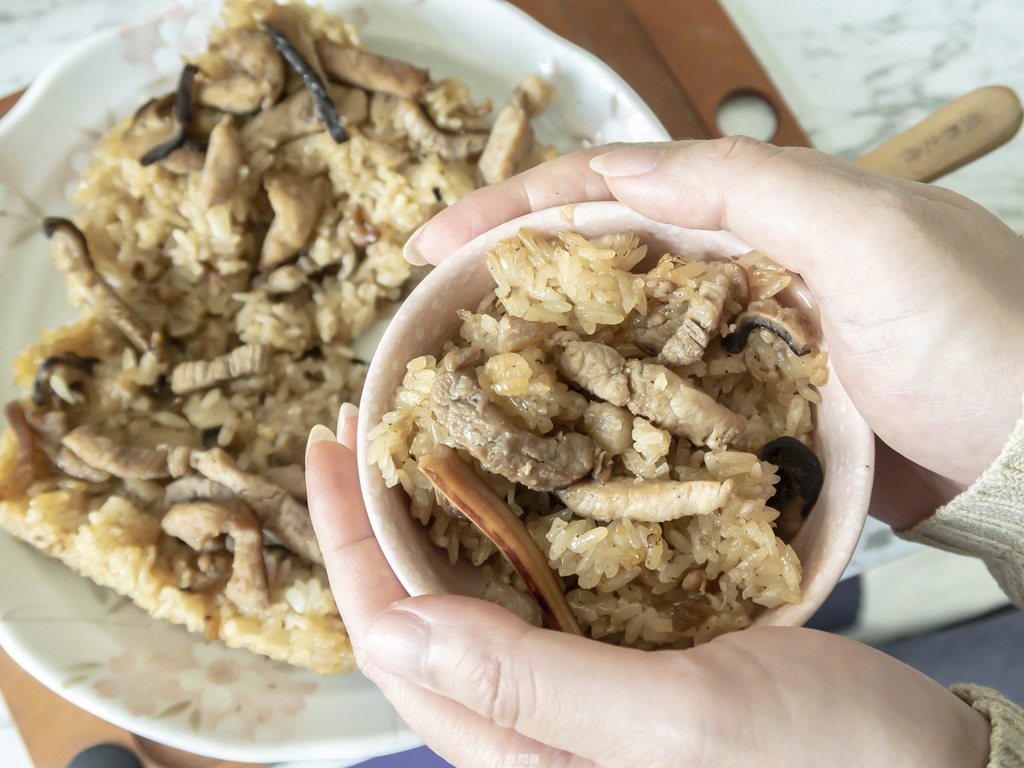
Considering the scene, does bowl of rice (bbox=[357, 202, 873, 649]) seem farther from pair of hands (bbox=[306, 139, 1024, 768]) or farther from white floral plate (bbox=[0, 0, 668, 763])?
white floral plate (bbox=[0, 0, 668, 763])

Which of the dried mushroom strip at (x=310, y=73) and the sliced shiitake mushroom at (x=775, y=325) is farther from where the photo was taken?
the dried mushroom strip at (x=310, y=73)

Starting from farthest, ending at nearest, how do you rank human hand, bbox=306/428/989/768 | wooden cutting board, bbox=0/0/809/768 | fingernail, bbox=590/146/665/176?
1. wooden cutting board, bbox=0/0/809/768
2. fingernail, bbox=590/146/665/176
3. human hand, bbox=306/428/989/768

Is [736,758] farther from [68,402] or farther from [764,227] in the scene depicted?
[68,402]

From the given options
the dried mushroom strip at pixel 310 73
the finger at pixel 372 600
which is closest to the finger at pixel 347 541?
the finger at pixel 372 600

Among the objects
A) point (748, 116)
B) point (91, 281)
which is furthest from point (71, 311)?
point (748, 116)

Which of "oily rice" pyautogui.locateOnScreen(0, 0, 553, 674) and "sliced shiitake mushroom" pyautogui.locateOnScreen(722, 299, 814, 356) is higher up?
"oily rice" pyautogui.locateOnScreen(0, 0, 553, 674)

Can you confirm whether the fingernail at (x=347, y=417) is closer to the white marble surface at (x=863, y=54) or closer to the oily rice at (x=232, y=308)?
the oily rice at (x=232, y=308)

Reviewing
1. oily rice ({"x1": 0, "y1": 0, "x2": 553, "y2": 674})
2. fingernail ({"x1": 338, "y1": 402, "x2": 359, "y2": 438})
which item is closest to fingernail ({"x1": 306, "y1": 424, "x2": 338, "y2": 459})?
fingernail ({"x1": 338, "y1": 402, "x2": 359, "y2": 438})
